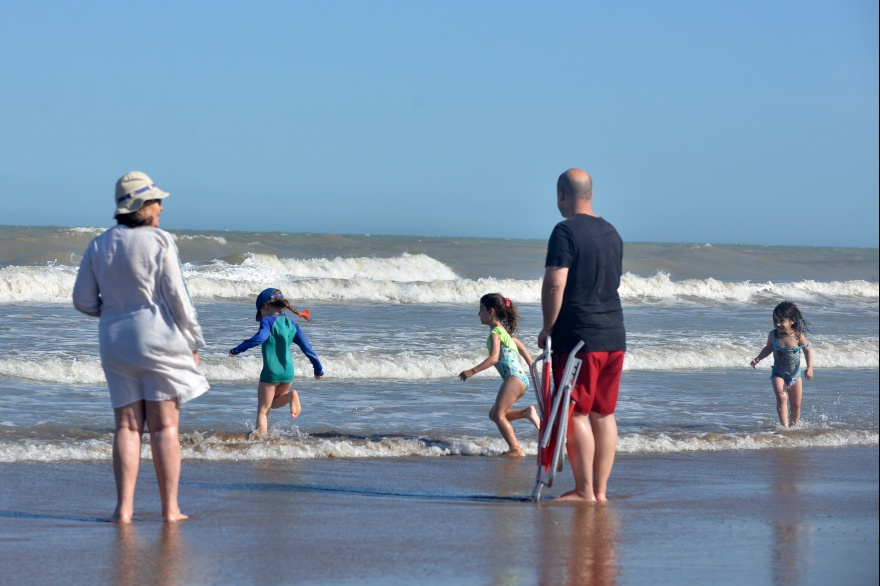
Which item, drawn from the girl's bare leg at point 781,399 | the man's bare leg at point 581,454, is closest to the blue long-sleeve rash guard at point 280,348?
the man's bare leg at point 581,454

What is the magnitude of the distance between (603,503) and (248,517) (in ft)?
6.06

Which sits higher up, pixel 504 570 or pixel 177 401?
pixel 177 401

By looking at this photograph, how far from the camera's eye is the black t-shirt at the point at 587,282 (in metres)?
5.16

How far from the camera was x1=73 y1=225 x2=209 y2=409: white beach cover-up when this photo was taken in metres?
4.61

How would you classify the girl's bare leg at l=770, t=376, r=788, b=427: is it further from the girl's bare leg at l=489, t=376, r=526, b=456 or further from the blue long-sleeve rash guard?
the blue long-sleeve rash guard

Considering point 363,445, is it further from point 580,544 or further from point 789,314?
point 789,314

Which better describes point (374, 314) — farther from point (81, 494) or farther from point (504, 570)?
point (504, 570)

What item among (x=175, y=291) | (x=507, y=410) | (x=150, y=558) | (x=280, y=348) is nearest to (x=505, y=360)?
(x=507, y=410)

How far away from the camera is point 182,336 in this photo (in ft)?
15.4

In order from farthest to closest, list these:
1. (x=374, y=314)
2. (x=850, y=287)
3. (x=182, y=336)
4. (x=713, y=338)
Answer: (x=850, y=287)
(x=374, y=314)
(x=713, y=338)
(x=182, y=336)

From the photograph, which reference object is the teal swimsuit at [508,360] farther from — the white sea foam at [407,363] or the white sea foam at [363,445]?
the white sea foam at [407,363]

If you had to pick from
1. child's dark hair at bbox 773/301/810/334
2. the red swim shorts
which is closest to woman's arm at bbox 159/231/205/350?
the red swim shorts

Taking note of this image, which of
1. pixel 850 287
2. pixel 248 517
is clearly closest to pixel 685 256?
pixel 850 287

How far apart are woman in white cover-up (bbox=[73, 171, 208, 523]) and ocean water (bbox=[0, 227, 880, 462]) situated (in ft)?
8.04
